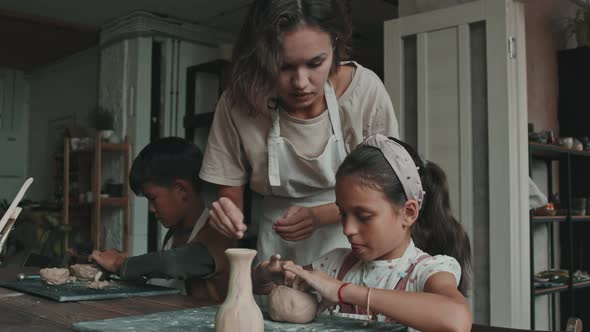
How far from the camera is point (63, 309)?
1.30m

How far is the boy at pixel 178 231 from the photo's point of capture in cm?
161

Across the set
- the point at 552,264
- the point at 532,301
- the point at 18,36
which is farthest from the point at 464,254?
the point at 18,36

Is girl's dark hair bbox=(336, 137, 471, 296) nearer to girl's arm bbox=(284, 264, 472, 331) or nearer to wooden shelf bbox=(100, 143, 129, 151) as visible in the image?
girl's arm bbox=(284, 264, 472, 331)

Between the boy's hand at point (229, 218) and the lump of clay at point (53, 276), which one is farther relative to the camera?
the lump of clay at point (53, 276)

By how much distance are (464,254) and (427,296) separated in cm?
60

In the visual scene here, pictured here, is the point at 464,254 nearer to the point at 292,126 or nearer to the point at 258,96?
the point at 292,126

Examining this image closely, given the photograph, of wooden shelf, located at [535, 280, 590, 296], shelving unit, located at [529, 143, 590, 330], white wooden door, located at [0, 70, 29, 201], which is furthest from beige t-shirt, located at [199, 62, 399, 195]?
white wooden door, located at [0, 70, 29, 201]

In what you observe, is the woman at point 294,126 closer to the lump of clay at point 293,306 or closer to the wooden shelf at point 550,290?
the lump of clay at point 293,306

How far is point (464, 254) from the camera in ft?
5.16

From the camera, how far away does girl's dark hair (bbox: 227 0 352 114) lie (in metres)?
1.45

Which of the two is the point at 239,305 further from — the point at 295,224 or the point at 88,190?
the point at 88,190

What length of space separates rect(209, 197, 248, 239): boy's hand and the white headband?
341 mm

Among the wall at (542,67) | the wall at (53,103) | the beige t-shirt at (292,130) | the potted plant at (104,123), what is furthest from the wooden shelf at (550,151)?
the wall at (53,103)

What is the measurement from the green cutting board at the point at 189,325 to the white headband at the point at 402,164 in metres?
0.33
